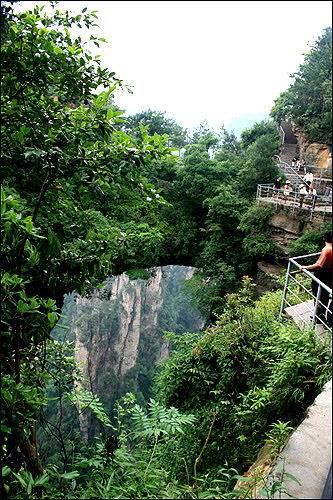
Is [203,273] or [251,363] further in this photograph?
[203,273]

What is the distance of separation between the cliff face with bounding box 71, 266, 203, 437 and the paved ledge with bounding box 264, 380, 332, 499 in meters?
20.8

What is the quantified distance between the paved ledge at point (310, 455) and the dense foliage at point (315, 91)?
11.9 metres

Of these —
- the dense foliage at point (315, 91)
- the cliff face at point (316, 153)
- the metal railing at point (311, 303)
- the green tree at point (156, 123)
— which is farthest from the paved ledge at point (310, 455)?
the green tree at point (156, 123)

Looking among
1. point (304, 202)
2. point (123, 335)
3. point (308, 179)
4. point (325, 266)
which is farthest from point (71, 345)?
point (123, 335)

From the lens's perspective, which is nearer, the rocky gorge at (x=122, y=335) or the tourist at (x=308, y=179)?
the tourist at (x=308, y=179)

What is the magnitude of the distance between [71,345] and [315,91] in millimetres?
13553

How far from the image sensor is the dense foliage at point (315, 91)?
12.0 meters

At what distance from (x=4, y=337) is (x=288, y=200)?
9122 mm

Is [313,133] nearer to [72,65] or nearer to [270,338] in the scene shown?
[270,338]

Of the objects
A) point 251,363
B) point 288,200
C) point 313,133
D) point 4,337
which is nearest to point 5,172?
point 4,337

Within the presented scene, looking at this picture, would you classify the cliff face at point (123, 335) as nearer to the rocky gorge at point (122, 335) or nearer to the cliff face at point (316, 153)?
the rocky gorge at point (122, 335)

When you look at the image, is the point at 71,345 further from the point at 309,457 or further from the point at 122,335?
the point at 122,335

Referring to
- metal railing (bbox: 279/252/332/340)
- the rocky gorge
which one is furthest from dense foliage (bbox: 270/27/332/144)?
the rocky gorge

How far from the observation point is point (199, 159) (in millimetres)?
10742
